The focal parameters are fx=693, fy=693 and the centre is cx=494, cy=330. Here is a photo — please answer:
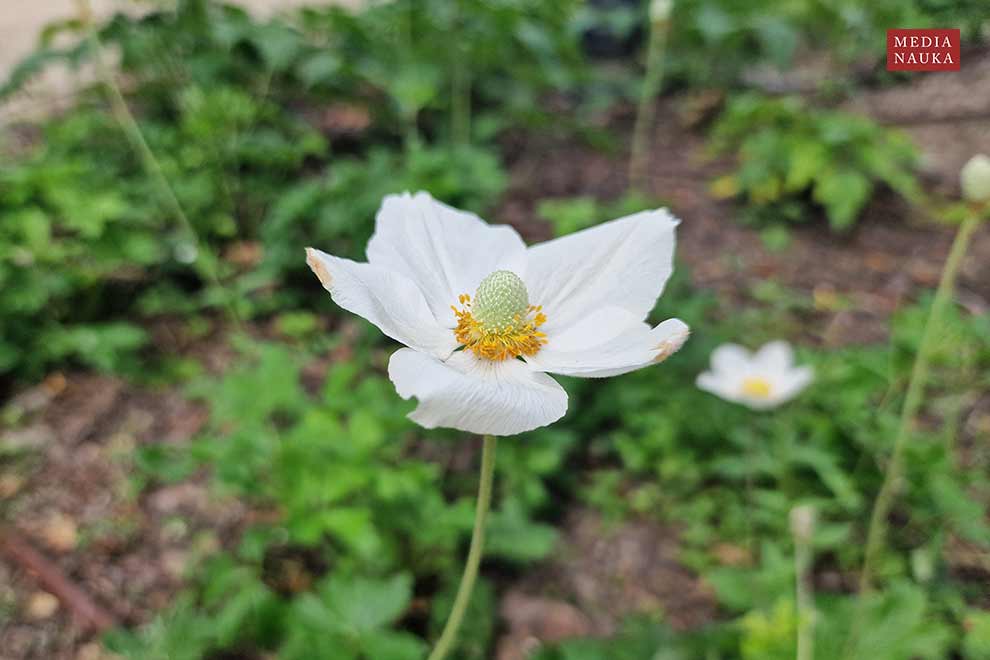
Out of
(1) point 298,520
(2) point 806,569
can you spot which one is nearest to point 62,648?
(1) point 298,520

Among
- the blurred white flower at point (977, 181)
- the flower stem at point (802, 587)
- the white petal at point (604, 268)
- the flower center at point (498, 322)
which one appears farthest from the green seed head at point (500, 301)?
the blurred white flower at point (977, 181)

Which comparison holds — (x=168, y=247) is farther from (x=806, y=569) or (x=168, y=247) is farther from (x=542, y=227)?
(x=806, y=569)

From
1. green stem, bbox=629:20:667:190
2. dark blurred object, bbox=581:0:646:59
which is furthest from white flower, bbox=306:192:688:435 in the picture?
dark blurred object, bbox=581:0:646:59

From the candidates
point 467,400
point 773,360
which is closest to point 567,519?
point 773,360

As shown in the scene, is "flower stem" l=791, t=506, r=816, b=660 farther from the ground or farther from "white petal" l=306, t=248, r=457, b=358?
"white petal" l=306, t=248, r=457, b=358

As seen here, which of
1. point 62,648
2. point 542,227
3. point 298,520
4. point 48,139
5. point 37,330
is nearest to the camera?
point 298,520
